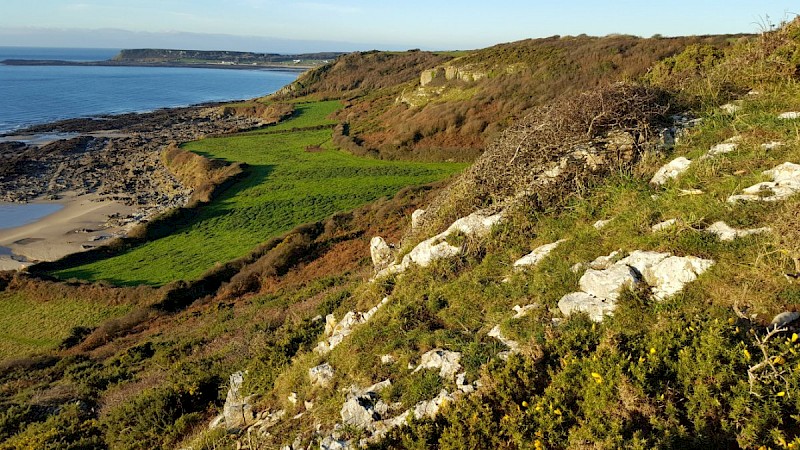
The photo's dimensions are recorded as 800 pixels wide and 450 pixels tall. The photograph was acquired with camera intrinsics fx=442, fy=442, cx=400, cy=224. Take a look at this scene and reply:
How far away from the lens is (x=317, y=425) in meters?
6.49

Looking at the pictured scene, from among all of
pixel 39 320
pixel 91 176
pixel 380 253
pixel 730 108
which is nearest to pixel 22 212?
pixel 91 176

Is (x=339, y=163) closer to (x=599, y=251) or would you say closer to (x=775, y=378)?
(x=599, y=251)

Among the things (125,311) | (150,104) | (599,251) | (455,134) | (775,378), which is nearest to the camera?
(775,378)

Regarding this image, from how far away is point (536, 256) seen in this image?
7.94m

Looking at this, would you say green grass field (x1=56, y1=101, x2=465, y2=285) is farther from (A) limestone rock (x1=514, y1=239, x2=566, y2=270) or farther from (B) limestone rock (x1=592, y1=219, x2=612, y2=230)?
(B) limestone rock (x1=592, y1=219, x2=612, y2=230)

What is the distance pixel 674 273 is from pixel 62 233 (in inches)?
1566

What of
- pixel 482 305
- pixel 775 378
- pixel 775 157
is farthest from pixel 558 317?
pixel 775 157

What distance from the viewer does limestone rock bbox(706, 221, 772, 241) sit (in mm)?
6029

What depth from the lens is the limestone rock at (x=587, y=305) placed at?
233 inches

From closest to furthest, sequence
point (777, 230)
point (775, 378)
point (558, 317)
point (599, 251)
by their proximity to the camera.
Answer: point (775, 378), point (777, 230), point (558, 317), point (599, 251)

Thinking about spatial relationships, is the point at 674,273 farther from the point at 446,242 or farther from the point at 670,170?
the point at 446,242

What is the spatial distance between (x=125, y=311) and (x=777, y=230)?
24.6 m

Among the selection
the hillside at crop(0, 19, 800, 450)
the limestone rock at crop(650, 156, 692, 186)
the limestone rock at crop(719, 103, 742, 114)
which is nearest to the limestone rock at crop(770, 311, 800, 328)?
the hillside at crop(0, 19, 800, 450)

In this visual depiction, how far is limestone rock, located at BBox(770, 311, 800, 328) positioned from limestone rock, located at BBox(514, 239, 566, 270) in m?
3.37
